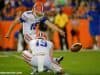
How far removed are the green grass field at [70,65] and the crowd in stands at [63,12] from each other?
3.82 m

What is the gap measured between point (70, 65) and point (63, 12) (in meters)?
8.30

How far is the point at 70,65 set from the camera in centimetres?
1834

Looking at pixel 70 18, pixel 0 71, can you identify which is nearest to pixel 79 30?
pixel 70 18

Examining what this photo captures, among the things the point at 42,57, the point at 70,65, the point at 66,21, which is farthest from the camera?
the point at 66,21

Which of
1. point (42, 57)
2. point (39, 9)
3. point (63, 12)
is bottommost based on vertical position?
point (42, 57)

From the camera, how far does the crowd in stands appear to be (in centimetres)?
2619

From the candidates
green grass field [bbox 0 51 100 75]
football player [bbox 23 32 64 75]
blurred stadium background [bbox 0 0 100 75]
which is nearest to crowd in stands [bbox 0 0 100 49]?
blurred stadium background [bbox 0 0 100 75]

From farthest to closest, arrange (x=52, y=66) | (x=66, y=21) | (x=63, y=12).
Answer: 1. (x=63, y=12)
2. (x=66, y=21)
3. (x=52, y=66)

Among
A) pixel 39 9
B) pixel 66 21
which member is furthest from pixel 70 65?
pixel 66 21

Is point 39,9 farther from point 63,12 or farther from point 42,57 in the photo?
point 63,12

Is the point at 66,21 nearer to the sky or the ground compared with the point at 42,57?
nearer to the sky

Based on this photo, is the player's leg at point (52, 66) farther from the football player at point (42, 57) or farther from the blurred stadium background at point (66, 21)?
the blurred stadium background at point (66, 21)

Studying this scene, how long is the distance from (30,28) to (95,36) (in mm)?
12451

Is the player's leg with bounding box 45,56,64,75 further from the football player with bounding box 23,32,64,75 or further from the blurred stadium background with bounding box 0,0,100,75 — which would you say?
the blurred stadium background with bounding box 0,0,100,75
